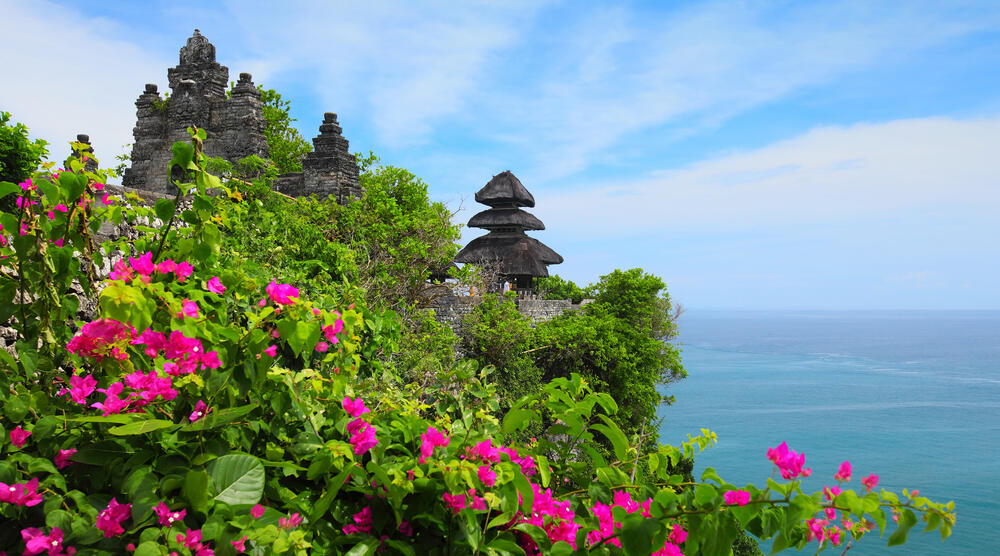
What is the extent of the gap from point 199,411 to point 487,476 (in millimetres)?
929

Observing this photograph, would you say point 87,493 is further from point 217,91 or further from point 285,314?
point 217,91

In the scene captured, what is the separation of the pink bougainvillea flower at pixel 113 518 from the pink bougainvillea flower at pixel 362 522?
650 mm

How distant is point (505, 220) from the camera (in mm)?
21703

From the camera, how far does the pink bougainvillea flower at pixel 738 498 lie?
5.90 ft

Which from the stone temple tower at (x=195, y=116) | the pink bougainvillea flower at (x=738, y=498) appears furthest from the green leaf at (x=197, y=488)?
the stone temple tower at (x=195, y=116)

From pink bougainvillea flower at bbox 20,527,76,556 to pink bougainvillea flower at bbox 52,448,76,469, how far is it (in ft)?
Answer: 0.80

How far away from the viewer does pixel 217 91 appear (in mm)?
17062

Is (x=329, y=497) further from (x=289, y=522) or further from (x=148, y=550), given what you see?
(x=148, y=550)

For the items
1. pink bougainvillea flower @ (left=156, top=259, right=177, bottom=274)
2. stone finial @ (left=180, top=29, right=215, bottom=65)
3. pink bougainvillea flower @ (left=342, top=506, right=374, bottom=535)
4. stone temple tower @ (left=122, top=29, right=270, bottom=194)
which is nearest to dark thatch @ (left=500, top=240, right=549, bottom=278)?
stone temple tower @ (left=122, top=29, right=270, bottom=194)

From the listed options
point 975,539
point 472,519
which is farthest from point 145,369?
→ point 975,539

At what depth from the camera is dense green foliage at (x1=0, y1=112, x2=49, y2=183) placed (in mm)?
8930

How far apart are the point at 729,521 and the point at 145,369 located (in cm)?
201

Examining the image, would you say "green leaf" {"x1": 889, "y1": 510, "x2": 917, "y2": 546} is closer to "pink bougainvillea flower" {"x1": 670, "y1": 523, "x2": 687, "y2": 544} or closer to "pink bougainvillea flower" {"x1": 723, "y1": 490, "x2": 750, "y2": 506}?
"pink bougainvillea flower" {"x1": 723, "y1": 490, "x2": 750, "y2": 506}

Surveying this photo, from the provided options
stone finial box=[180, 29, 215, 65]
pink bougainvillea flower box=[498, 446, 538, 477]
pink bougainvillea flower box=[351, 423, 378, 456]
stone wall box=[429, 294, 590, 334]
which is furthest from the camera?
stone finial box=[180, 29, 215, 65]
